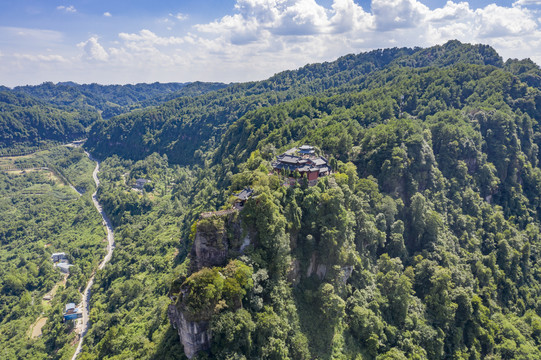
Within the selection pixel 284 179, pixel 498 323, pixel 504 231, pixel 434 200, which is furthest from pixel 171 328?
pixel 504 231

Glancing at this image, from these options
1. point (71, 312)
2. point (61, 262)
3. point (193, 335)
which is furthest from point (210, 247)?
point (61, 262)

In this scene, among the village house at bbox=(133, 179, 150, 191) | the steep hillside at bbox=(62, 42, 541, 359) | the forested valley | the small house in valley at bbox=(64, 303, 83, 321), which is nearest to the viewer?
the steep hillside at bbox=(62, 42, 541, 359)

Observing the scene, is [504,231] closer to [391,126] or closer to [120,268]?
[391,126]

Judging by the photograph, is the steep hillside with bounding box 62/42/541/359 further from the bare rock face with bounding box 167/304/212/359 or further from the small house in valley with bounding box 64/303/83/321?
the small house in valley with bounding box 64/303/83/321

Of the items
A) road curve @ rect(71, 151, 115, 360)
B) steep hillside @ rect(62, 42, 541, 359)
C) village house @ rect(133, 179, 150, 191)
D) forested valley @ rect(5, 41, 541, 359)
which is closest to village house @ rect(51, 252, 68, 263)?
forested valley @ rect(5, 41, 541, 359)

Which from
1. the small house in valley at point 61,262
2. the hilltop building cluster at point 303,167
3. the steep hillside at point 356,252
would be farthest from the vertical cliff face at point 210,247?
the small house in valley at point 61,262

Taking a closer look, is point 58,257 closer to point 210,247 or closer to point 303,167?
point 210,247
